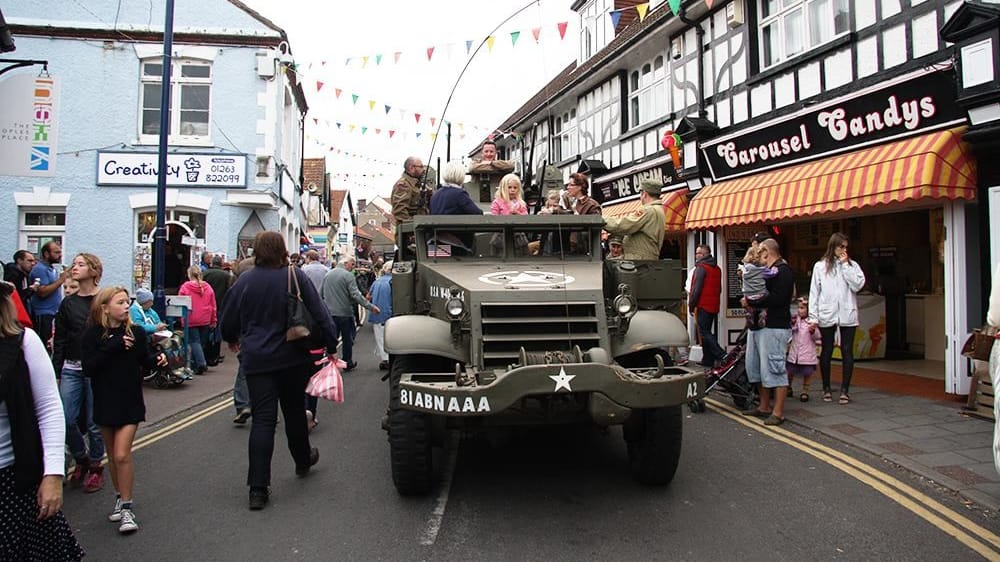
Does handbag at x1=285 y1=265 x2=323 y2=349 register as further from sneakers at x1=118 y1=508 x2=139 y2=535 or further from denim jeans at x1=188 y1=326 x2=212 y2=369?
denim jeans at x1=188 y1=326 x2=212 y2=369

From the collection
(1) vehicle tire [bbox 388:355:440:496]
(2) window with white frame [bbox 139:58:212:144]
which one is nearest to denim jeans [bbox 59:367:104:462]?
(1) vehicle tire [bbox 388:355:440:496]

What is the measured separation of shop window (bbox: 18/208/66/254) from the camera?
49.4ft

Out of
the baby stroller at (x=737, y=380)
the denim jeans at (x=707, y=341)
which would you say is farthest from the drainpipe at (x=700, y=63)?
the baby stroller at (x=737, y=380)

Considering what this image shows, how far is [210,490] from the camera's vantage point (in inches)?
197

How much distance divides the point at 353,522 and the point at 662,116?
12433 mm

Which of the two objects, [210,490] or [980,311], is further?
[980,311]

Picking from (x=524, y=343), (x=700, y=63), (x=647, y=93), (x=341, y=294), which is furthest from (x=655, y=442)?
(x=647, y=93)

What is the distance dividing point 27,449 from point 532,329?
300cm

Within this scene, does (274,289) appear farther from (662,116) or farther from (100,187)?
(100,187)

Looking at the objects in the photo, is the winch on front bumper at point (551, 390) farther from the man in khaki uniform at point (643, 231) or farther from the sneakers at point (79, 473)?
the sneakers at point (79, 473)

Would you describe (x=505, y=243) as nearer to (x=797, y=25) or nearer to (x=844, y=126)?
(x=844, y=126)

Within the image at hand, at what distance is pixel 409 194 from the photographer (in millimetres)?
6867

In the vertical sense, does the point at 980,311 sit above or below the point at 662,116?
below

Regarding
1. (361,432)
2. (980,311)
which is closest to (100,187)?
(361,432)
